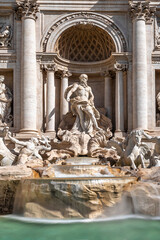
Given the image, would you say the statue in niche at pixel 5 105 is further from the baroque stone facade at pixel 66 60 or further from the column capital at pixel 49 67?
the column capital at pixel 49 67

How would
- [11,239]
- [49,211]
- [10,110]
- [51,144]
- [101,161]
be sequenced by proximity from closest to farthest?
[11,239] → [49,211] → [101,161] → [51,144] → [10,110]

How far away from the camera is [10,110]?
1898cm

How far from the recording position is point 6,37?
19.0 meters

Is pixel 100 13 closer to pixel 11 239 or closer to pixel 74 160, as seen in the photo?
pixel 74 160

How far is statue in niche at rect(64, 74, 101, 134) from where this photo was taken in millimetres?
18156

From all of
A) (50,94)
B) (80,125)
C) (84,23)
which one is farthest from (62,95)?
(84,23)

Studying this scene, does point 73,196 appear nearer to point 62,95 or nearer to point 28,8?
point 62,95

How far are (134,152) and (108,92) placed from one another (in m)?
5.96

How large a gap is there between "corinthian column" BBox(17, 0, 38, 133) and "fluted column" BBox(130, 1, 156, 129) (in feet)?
16.5

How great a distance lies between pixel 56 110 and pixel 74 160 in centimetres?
516

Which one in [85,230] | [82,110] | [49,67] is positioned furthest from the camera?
[49,67]

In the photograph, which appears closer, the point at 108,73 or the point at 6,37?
the point at 6,37

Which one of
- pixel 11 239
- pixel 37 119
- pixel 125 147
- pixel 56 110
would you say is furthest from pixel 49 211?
pixel 56 110

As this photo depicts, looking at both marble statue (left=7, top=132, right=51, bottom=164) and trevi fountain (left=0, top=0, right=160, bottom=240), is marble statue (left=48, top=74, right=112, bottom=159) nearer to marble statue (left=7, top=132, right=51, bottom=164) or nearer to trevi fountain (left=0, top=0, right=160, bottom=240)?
trevi fountain (left=0, top=0, right=160, bottom=240)
